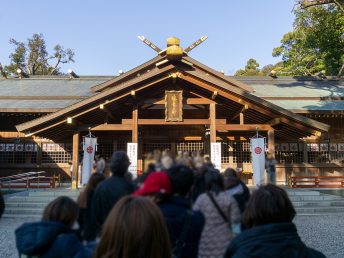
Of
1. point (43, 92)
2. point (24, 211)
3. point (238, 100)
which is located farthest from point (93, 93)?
point (24, 211)

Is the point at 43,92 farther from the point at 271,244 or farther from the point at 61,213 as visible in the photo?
the point at 271,244

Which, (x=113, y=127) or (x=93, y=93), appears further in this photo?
(x=93, y=93)

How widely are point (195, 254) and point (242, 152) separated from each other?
44.7 feet

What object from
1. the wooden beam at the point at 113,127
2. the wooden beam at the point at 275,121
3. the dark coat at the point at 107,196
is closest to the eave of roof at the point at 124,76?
the wooden beam at the point at 113,127

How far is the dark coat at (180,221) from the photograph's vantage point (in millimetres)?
2760

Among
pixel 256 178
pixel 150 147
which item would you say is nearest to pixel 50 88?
pixel 150 147

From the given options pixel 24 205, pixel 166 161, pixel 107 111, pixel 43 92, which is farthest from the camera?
pixel 43 92

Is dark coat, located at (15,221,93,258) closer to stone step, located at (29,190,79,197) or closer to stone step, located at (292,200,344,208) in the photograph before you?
stone step, located at (29,190,79,197)

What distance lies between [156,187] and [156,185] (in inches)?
0.6

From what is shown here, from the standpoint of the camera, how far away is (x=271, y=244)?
1977mm

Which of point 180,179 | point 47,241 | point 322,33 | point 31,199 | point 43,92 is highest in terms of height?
point 322,33

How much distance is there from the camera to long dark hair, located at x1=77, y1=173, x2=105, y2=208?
157 inches

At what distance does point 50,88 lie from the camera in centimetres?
2069

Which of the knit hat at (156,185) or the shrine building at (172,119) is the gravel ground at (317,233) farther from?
the knit hat at (156,185)
